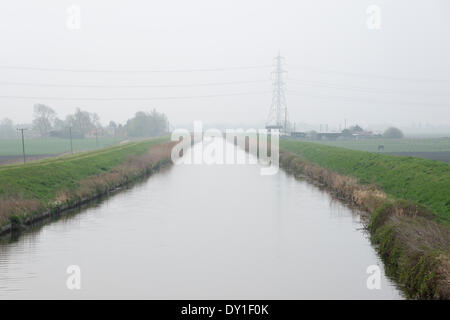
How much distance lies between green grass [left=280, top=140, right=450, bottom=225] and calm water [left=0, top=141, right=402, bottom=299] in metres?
3.22

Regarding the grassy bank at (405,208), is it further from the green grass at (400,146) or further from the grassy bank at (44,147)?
the grassy bank at (44,147)

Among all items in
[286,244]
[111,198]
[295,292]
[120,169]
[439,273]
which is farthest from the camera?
[120,169]

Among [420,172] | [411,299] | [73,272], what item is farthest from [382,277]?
[420,172]

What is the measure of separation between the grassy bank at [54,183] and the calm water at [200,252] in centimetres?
161

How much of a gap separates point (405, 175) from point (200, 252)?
1698cm

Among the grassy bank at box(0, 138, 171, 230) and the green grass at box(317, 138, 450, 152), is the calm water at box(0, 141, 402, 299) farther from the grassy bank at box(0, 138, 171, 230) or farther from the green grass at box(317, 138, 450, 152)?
the green grass at box(317, 138, 450, 152)

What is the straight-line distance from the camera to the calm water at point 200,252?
15141 millimetres

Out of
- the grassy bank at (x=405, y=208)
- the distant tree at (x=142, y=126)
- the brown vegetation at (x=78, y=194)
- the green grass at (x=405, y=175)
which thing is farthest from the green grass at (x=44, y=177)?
the distant tree at (x=142, y=126)

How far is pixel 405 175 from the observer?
31578 millimetres

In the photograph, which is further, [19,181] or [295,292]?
[19,181]

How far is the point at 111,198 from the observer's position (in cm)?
3459

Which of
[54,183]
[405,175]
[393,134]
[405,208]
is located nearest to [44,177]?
[54,183]

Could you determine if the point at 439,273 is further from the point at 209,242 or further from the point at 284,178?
the point at 284,178

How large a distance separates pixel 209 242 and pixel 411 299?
922cm
